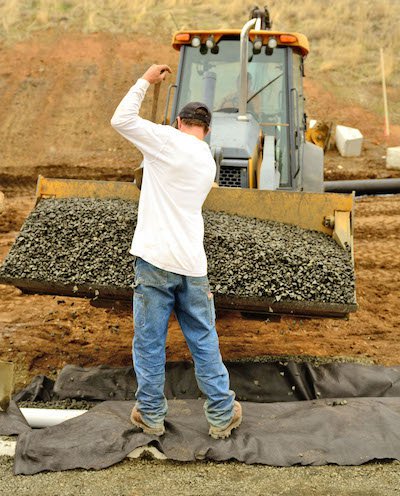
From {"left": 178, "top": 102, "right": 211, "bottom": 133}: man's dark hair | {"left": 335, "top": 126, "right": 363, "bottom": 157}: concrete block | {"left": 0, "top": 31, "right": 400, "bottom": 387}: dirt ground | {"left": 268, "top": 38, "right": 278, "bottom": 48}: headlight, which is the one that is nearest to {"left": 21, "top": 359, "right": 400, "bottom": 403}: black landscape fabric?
{"left": 0, "top": 31, "right": 400, "bottom": 387}: dirt ground

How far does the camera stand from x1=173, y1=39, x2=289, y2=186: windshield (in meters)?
7.72

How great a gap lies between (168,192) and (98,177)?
9563mm

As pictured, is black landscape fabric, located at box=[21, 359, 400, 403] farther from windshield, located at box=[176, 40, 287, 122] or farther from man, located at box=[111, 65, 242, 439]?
windshield, located at box=[176, 40, 287, 122]

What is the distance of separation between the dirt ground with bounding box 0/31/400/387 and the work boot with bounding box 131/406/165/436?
3.70ft

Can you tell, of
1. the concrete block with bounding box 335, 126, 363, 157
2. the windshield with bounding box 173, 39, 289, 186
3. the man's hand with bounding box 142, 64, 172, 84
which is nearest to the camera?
the man's hand with bounding box 142, 64, 172, 84

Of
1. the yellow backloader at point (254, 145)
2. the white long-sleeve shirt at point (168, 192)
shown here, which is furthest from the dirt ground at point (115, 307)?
the white long-sleeve shirt at point (168, 192)

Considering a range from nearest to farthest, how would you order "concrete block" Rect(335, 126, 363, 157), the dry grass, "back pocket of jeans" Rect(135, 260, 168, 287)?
"back pocket of jeans" Rect(135, 260, 168, 287) < "concrete block" Rect(335, 126, 363, 157) < the dry grass

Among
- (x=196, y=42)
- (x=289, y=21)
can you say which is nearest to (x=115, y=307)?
(x=196, y=42)

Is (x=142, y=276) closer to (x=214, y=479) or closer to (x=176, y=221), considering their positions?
(x=176, y=221)

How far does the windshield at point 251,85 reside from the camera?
772cm

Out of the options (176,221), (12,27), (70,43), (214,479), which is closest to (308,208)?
(176,221)

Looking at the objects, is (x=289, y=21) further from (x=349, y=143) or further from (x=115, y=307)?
(x=115, y=307)

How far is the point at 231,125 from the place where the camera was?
23.5 ft

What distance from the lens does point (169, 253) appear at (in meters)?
4.50
